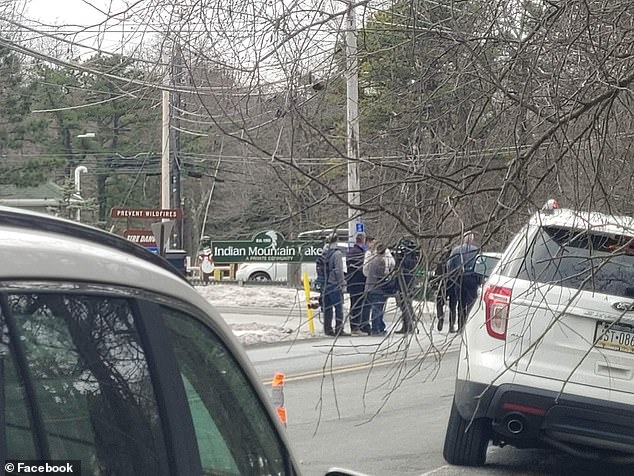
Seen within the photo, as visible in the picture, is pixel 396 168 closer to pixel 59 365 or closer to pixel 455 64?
pixel 455 64

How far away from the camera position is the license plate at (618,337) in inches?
252

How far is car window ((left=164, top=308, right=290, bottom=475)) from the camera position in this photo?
7.22 ft

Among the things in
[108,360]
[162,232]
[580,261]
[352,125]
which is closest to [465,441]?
[580,261]

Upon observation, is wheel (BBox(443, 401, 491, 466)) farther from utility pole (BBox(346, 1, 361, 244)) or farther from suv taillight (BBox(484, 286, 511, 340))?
utility pole (BBox(346, 1, 361, 244))

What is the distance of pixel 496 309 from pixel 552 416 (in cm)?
85

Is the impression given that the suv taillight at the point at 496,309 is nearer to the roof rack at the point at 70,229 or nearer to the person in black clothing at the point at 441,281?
the person in black clothing at the point at 441,281

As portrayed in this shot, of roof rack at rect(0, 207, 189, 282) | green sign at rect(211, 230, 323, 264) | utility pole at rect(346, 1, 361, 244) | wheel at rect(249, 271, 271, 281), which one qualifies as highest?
utility pole at rect(346, 1, 361, 244)

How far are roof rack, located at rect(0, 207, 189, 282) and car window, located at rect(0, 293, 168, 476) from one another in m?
0.16

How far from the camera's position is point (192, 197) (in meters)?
44.6

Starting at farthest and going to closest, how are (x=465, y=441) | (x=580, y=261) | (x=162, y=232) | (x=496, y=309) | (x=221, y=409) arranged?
(x=162, y=232), (x=465, y=441), (x=496, y=309), (x=580, y=261), (x=221, y=409)

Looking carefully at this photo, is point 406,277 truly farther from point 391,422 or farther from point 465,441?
point 391,422

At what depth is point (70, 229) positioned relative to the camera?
6.66 feet

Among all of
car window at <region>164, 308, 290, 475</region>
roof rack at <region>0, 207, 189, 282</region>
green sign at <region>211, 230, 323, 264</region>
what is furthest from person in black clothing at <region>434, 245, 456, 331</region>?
green sign at <region>211, 230, 323, 264</region>

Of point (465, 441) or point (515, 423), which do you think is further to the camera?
point (465, 441)
